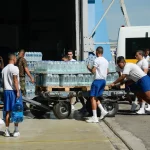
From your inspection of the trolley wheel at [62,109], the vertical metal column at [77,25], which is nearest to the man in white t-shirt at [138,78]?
the trolley wheel at [62,109]

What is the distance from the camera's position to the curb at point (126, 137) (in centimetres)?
923

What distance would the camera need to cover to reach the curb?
923 cm

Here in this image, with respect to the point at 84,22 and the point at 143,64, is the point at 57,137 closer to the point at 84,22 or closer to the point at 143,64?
the point at 143,64

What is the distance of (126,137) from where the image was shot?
33.6 ft

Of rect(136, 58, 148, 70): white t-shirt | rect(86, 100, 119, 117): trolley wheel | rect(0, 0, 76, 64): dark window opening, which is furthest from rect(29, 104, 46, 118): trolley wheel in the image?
rect(0, 0, 76, 64): dark window opening

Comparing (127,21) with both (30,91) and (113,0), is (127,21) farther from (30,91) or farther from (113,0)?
(30,91)

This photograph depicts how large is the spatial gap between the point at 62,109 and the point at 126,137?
3046 millimetres

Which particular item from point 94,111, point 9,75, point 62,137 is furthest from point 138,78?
point 9,75

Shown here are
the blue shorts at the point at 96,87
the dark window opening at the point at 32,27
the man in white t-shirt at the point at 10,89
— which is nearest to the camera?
the man in white t-shirt at the point at 10,89

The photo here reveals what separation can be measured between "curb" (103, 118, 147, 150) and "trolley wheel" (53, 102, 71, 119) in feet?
3.26

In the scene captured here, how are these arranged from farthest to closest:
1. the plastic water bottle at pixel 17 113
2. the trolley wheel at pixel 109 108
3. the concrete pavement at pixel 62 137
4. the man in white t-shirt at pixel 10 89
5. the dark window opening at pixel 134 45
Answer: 1. the dark window opening at pixel 134 45
2. the trolley wheel at pixel 109 108
3. the man in white t-shirt at pixel 10 89
4. the plastic water bottle at pixel 17 113
5. the concrete pavement at pixel 62 137

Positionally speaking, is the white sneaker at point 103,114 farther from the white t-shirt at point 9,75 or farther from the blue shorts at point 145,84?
the white t-shirt at point 9,75

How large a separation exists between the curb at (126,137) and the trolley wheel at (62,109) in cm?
99

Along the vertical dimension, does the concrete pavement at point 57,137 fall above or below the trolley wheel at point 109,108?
below
